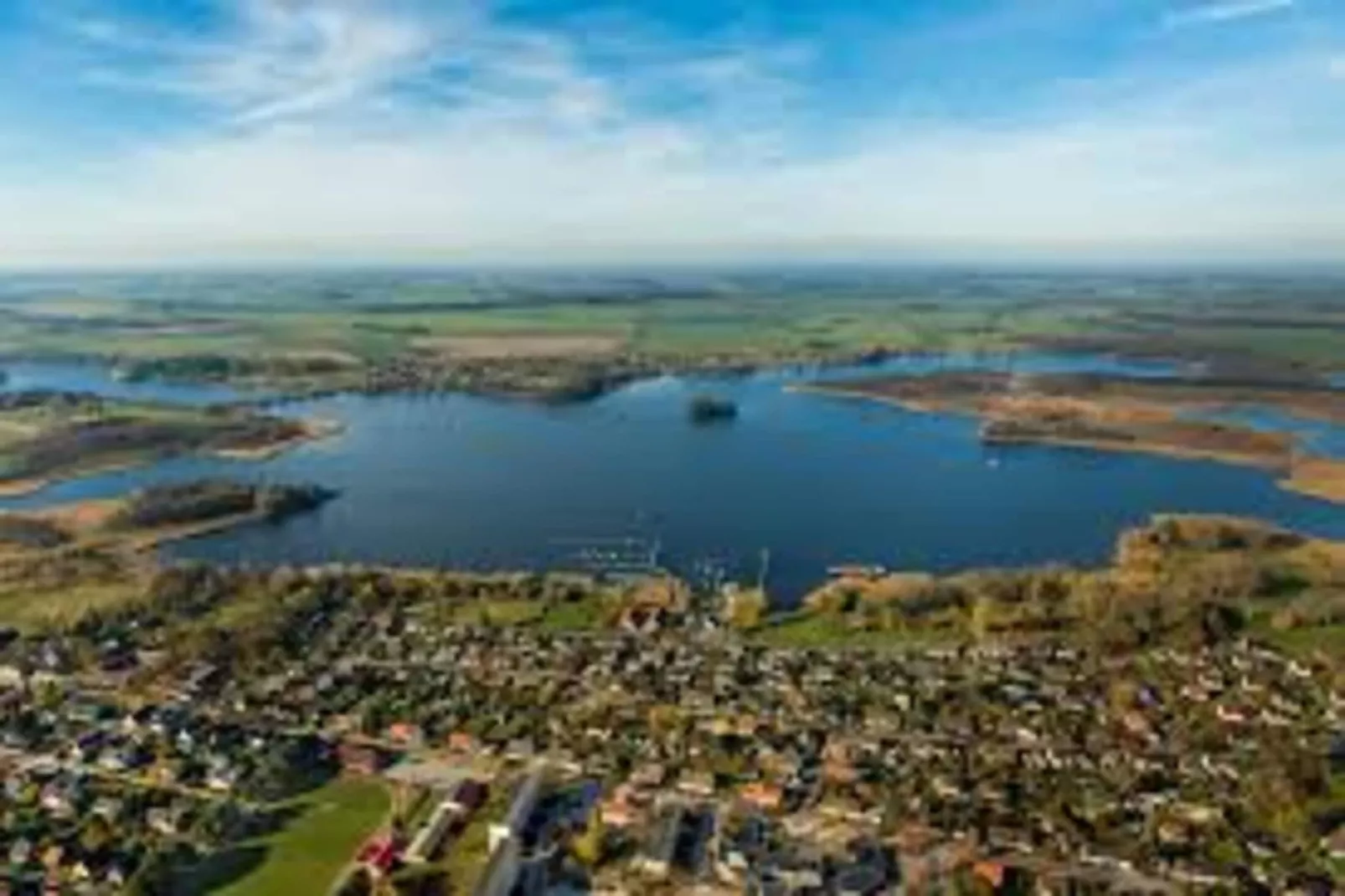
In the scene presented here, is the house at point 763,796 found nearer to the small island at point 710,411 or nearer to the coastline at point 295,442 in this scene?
the coastline at point 295,442

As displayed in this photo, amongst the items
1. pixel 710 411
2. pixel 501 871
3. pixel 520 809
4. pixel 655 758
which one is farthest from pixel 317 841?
pixel 710 411

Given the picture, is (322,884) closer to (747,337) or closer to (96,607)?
(96,607)

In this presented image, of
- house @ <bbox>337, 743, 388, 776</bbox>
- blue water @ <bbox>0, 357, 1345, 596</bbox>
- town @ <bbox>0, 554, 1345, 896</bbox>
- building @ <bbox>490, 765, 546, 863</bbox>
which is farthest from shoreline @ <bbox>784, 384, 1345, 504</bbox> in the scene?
house @ <bbox>337, 743, 388, 776</bbox>

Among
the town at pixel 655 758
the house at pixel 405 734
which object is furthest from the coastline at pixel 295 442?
the house at pixel 405 734

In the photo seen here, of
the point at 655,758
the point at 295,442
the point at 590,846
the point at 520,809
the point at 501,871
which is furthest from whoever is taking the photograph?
the point at 295,442

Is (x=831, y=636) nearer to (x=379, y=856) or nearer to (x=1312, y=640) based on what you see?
(x=1312, y=640)

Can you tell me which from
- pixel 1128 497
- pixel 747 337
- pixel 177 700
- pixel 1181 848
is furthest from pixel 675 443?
pixel 747 337
